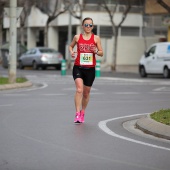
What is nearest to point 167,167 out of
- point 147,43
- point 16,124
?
point 16,124

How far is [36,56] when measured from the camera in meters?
43.1

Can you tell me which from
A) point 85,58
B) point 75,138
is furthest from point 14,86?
point 75,138

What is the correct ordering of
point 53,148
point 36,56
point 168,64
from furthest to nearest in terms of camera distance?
1. point 36,56
2. point 168,64
3. point 53,148

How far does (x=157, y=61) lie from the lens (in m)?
33.2

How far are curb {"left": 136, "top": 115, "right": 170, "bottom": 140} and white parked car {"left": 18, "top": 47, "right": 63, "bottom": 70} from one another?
30.4m

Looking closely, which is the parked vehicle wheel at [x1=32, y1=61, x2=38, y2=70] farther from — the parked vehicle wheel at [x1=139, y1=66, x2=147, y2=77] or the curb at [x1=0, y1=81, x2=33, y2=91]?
the curb at [x1=0, y1=81, x2=33, y2=91]

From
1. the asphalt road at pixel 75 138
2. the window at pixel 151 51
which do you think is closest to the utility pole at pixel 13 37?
the asphalt road at pixel 75 138

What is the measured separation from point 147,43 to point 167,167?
133ft

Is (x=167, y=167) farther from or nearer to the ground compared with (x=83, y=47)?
nearer to the ground

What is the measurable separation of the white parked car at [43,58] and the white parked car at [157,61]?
9029 millimetres

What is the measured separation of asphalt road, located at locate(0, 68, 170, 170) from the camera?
324 inches

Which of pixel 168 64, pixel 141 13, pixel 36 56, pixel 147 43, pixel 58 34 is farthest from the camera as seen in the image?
pixel 58 34

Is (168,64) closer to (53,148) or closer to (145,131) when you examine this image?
(145,131)

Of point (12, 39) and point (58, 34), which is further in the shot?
point (58, 34)
